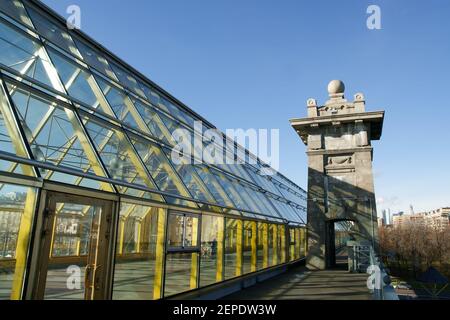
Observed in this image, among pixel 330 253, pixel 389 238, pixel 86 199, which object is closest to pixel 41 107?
pixel 86 199

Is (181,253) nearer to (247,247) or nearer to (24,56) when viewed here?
(247,247)

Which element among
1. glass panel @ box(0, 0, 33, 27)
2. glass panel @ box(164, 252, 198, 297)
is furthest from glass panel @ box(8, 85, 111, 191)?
glass panel @ box(164, 252, 198, 297)

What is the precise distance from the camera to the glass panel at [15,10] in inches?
278

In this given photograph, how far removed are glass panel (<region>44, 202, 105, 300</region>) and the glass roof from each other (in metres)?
0.56

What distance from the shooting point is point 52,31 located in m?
8.65

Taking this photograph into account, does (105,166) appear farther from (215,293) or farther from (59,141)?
(215,293)

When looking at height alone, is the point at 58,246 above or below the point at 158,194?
below

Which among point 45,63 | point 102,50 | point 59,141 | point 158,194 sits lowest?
point 158,194

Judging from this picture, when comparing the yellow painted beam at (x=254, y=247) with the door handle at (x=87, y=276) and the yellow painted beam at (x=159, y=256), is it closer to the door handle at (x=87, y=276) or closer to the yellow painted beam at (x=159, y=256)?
the yellow painted beam at (x=159, y=256)

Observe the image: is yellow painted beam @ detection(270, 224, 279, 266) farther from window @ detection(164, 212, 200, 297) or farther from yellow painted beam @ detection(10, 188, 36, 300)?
yellow painted beam @ detection(10, 188, 36, 300)

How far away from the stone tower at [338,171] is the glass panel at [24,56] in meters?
16.8

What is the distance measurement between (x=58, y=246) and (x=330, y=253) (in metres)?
19.0

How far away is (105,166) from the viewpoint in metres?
6.93

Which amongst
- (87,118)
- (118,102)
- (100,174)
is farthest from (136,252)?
(118,102)
